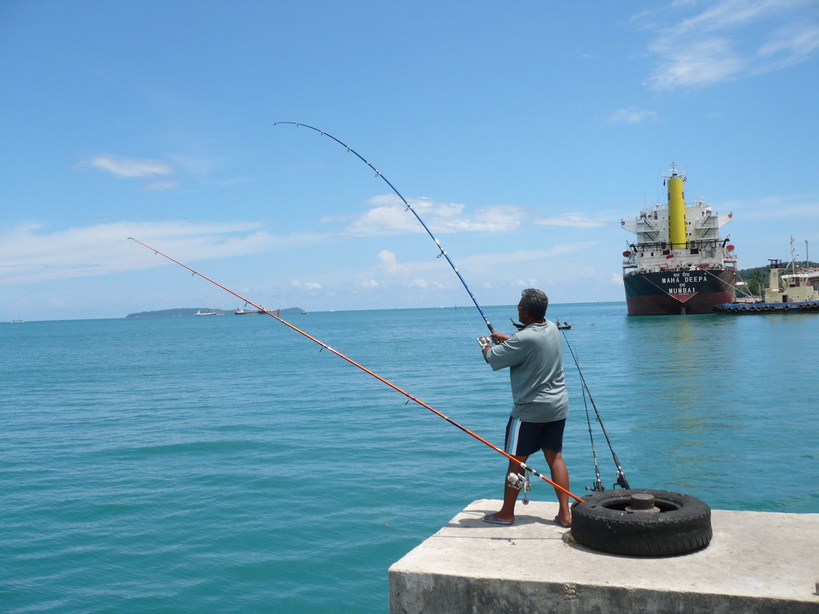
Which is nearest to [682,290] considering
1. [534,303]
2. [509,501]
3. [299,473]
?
[299,473]

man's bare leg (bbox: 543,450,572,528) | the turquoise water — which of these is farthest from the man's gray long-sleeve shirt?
the turquoise water

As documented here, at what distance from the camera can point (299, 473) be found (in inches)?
449

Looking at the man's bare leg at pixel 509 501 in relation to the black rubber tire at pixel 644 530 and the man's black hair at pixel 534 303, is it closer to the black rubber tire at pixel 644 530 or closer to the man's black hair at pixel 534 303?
the black rubber tire at pixel 644 530

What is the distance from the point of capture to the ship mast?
70.2 metres

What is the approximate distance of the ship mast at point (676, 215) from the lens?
2763 inches

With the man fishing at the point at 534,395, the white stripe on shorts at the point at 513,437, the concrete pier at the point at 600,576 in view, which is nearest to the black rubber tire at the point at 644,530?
the concrete pier at the point at 600,576

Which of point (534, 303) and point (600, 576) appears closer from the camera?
point (600, 576)

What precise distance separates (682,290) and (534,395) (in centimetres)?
6368

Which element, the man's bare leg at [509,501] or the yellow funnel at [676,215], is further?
the yellow funnel at [676,215]

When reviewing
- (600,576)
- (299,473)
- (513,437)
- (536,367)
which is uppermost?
(536,367)

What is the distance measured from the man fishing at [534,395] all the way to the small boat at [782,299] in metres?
66.4

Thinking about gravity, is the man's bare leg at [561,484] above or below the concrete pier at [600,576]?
above

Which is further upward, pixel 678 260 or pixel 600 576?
pixel 678 260

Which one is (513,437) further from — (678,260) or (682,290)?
(678,260)
